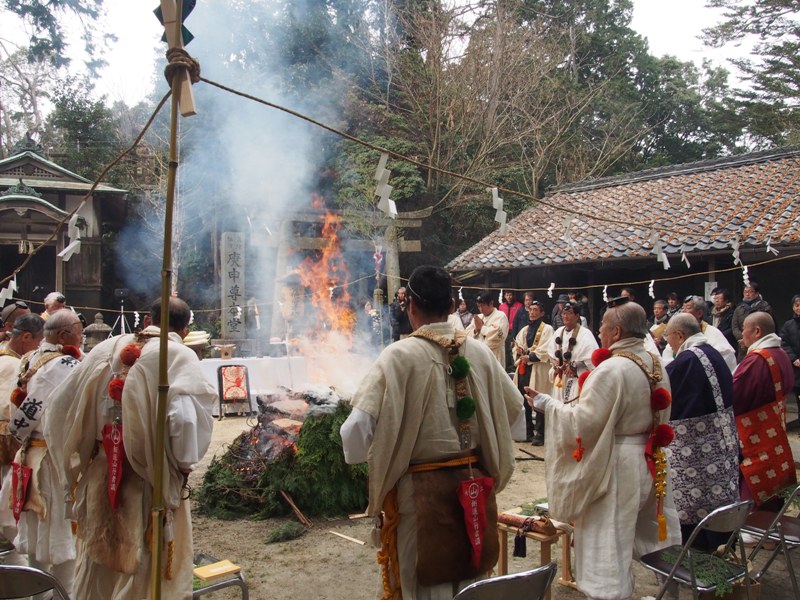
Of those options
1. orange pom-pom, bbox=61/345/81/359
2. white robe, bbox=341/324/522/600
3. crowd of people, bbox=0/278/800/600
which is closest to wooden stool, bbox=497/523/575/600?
crowd of people, bbox=0/278/800/600

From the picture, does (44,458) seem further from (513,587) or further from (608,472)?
(608,472)

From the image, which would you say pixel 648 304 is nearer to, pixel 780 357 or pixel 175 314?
pixel 780 357

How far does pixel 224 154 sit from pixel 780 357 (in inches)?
755

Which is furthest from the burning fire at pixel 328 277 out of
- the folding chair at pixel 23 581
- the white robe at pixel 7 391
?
the folding chair at pixel 23 581

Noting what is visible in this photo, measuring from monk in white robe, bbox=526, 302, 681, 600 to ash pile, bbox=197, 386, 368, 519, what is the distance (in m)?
2.66

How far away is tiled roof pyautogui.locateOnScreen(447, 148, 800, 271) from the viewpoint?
1114cm

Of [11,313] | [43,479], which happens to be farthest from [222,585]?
[11,313]

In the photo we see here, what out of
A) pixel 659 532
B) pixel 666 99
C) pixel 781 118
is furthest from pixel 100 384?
pixel 666 99

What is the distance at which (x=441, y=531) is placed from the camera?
2715 mm

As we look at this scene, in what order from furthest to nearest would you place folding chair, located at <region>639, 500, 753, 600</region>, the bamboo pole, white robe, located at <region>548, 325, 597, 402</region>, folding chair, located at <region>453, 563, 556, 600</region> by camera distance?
white robe, located at <region>548, 325, 597, 402</region>, folding chair, located at <region>639, 500, 753, 600</region>, folding chair, located at <region>453, 563, 556, 600</region>, the bamboo pole

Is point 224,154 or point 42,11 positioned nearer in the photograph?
point 42,11

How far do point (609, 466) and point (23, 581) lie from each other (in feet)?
9.69

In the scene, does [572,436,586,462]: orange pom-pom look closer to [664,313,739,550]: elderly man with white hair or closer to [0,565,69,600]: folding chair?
[664,313,739,550]: elderly man with white hair

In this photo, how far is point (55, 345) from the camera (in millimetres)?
3973
